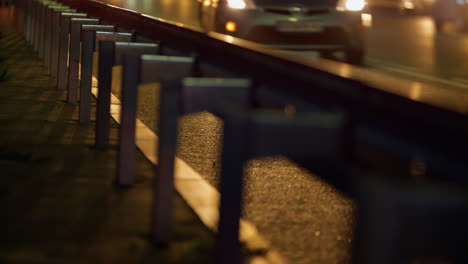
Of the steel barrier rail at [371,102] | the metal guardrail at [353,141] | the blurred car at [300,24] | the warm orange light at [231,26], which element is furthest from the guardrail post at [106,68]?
the warm orange light at [231,26]

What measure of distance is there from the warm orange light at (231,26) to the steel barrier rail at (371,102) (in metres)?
9.59

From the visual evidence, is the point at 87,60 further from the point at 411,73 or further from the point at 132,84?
the point at 411,73

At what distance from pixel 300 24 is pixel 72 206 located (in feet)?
34.6

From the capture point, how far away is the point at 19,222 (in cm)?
491

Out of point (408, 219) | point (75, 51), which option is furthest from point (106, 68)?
point (408, 219)

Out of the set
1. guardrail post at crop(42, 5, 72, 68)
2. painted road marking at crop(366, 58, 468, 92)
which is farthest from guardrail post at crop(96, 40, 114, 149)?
painted road marking at crop(366, 58, 468, 92)

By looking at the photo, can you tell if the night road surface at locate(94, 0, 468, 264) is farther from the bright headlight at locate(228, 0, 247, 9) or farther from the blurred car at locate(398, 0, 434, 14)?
the blurred car at locate(398, 0, 434, 14)

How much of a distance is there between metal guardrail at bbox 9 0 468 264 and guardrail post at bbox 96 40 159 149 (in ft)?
1.96

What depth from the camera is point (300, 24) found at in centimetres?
1552

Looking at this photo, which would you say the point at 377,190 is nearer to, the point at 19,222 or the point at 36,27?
the point at 19,222

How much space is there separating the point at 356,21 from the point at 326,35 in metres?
0.58

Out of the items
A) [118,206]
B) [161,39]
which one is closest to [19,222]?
[118,206]

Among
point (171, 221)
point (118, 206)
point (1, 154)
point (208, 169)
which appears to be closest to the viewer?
point (171, 221)

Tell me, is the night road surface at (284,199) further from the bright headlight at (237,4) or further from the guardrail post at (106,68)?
the bright headlight at (237,4)
